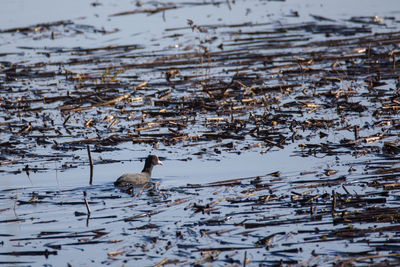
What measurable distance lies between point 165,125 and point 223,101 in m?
2.04

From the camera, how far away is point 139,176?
438 inches

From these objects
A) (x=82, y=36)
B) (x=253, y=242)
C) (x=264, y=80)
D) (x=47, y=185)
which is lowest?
(x=253, y=242)

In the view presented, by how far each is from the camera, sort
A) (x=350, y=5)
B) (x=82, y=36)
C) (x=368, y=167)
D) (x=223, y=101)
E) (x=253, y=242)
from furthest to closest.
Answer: (x=350, y=5) < (x=82, y=36) < (x=223, y=101) < (x=368, y=167) < (x=253, y=242)

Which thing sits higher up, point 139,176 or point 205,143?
point 205,143

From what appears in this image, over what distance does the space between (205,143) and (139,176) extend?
2.50 meters

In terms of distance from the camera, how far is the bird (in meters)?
10.9

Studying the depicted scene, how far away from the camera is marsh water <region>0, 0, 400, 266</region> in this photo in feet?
27.2

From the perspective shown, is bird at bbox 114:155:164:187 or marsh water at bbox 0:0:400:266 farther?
bird at bbox 114:155:164:187

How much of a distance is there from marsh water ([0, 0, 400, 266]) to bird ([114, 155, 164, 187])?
0.61 ft

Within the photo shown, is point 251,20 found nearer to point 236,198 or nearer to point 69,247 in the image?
point 236,198

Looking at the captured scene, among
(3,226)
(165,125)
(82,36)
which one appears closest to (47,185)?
(3,226)

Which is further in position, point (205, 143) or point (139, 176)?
point (205, 143)

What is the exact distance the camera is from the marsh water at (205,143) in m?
8.30

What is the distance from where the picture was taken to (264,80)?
18234mm
